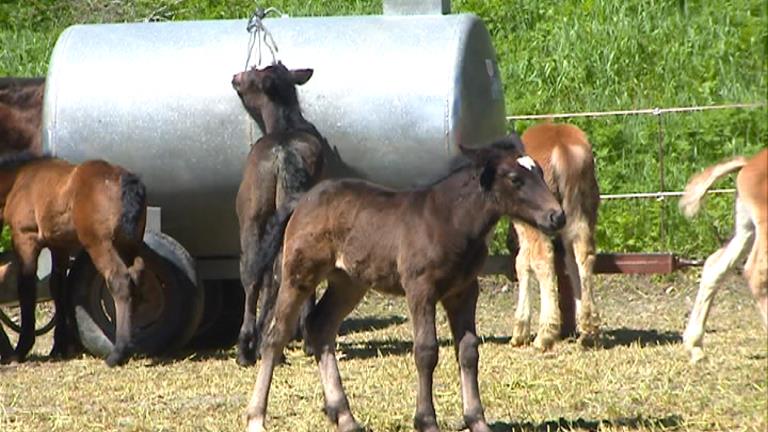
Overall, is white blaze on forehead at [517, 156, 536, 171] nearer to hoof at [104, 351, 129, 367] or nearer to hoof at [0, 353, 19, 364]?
hoof at [104, 351, 129, 367]

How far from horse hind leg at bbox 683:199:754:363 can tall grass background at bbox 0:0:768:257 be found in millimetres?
283

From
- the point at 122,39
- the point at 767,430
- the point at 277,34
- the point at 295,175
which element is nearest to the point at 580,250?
the point at 295,175

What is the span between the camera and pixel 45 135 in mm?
12266

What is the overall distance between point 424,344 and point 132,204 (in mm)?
4656

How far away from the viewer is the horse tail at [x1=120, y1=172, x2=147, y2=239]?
11.5 metres

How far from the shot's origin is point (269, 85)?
11.3 meters

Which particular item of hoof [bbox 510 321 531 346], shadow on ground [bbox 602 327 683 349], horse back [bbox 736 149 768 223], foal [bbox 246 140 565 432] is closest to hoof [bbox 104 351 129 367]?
hoof [bbox 510 321 531 346]

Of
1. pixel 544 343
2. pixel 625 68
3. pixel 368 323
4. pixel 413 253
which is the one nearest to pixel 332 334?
pixel 413 253

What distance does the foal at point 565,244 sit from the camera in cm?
1112

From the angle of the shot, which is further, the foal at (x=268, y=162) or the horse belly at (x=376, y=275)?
the foal at (x=268, y=162)

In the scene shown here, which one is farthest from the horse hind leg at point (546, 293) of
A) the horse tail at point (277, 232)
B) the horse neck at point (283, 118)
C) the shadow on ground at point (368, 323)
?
the horse tail at point (277, 232)

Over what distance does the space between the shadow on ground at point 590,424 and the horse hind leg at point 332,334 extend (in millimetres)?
771

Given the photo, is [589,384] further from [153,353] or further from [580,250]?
[153,353]

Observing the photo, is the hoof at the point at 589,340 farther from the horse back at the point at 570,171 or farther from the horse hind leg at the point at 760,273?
the horse hind leg at the point at 760,273
